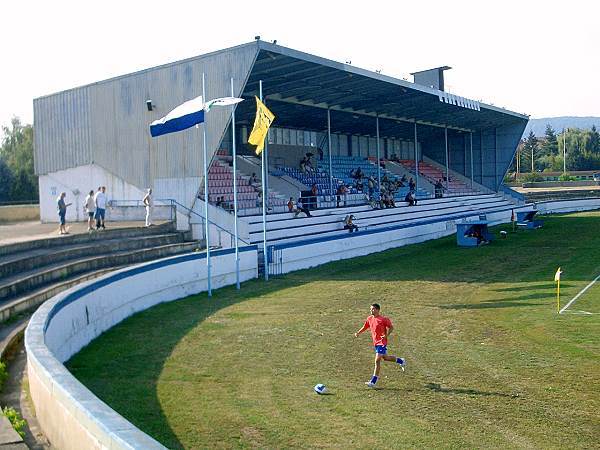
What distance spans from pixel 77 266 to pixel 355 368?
33.9ft

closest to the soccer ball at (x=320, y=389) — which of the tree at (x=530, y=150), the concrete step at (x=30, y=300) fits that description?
the concrete step at (x=30, y=300)

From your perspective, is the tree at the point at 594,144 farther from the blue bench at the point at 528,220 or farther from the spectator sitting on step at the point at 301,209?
the spectator sitting on step at the point at 301,209

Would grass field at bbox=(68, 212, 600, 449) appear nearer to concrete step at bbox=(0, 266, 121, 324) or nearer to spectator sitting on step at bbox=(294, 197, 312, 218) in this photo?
concrete step at bbox=(0, 266, 121, 324)

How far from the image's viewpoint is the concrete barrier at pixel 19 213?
136ft

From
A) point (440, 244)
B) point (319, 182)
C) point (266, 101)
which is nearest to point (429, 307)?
point (440, 244)

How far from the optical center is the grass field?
8312 millimetres

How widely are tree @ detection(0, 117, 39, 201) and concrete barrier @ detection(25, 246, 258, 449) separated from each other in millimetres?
41619

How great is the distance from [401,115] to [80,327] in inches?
1341

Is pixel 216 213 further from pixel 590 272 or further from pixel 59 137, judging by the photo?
pixel 590 272

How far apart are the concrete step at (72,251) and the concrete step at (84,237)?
5.6 inches

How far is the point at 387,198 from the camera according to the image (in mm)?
39438

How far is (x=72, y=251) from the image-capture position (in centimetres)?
2011

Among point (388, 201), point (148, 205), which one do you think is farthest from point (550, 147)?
point (148, 205)

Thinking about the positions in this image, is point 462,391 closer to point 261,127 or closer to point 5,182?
point 261,127
